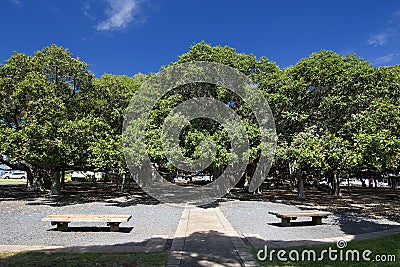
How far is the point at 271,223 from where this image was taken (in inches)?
425

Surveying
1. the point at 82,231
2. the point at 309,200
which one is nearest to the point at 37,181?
the point at 82,231

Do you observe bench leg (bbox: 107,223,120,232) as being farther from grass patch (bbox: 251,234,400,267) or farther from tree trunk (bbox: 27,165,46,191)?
tree trunk (bbox: 27,165,46,191)

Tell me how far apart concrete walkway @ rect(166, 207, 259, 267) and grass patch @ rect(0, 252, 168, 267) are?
15.4 inches

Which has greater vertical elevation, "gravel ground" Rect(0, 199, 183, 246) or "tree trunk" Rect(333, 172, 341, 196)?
"tree trunk" Rect(333, 172, 341, 196)

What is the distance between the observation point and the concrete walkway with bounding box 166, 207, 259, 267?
569cm

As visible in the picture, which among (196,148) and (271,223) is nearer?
(271,223)

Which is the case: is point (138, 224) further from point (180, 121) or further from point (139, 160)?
point (180, 121)

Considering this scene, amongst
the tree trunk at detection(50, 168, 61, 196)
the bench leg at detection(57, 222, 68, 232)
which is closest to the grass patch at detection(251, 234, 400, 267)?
the bench leg at detection(57, 222, 68, 232)

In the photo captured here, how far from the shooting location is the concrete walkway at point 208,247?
5.69 metres

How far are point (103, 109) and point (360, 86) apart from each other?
15678 millimetres

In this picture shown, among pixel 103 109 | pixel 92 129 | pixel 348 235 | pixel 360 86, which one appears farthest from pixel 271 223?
pixel 103 109

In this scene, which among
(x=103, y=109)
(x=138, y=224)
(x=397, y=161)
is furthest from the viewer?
(x=103, y=109)

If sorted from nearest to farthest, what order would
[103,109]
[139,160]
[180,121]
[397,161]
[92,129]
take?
[397,161] < [139,160] < [180,121] < [92,129] < [103,109]

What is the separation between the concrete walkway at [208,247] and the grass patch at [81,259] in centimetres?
39
